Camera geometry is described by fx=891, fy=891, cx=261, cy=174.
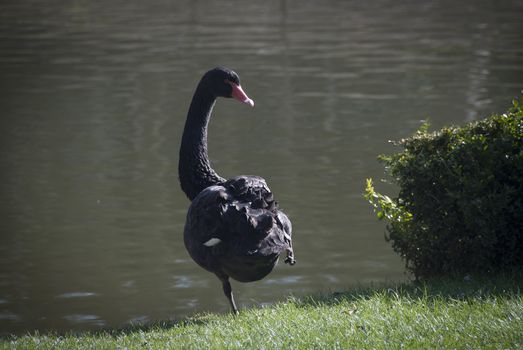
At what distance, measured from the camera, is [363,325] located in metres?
5.39

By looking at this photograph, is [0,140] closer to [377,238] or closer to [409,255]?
[377,238]

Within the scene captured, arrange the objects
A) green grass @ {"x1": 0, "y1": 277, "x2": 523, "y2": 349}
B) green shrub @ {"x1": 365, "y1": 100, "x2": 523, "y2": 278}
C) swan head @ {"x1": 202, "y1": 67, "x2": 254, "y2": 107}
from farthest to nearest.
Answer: swan head @ {"x1": 202, "y1": 67, "x2": 254, "y2": 107}
green shrub @ {"x1": 365, "y1": 100, "x2": 523, "y2": 278}
green grass @ {"x1": 0, "y1": 277, "x2": 523, "y2": 349}

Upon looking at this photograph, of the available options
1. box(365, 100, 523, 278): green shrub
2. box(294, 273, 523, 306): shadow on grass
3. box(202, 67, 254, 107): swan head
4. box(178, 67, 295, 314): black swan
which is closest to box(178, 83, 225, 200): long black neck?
box(202, 67, 254, 107): swan head

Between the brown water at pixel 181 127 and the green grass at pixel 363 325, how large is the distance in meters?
2.02

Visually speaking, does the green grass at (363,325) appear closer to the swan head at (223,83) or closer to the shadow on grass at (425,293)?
the shadow on grass at (425,293)

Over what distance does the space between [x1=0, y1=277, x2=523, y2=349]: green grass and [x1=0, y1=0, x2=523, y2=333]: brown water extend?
202cm

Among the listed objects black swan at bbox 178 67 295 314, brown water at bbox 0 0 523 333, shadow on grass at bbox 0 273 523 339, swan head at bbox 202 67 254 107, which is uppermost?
swan head at bbox 202 67 254 107

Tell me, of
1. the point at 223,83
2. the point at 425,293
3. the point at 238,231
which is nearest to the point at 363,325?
the point at 425,293

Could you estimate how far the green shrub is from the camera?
6.25m

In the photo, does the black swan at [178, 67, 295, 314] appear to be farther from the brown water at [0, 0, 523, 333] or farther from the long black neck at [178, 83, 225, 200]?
the brown water at [0, 0, 523, 333]

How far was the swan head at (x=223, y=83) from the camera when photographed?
721 cm

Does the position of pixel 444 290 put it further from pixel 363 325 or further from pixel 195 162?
pixel 195 162

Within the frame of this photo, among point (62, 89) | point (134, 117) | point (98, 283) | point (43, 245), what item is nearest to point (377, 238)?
point (98, 283)

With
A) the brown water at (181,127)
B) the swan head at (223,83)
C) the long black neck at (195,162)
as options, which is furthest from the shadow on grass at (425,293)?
the swan head at (223,83)
